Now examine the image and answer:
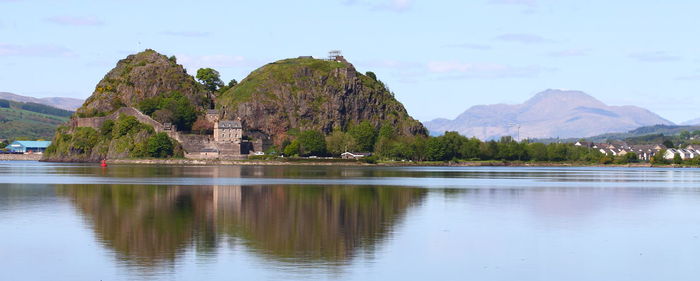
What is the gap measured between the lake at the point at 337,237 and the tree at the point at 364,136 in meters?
127

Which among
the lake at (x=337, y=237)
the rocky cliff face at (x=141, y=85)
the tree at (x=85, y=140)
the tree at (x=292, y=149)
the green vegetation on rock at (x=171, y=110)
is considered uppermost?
the rocky cliff face at (x=141, y=85)

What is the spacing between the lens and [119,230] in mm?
33375

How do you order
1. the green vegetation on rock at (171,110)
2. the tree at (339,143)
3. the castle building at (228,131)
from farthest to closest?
the green vegetation on rock at (171,110)
the tree at (339,143)
the castle building at (228,131)

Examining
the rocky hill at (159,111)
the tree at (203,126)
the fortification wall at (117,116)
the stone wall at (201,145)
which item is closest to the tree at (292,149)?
the stone wall at (201,145)

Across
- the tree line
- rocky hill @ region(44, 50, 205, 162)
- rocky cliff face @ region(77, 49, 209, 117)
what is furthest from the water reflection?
rocky cliff face @ region(77, 49, 209, 117)

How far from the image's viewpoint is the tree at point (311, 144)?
168 m

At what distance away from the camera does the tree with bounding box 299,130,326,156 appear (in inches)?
6634

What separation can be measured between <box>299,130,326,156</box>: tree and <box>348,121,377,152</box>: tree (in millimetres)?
11661

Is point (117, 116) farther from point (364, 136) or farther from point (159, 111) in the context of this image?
point (364, 136)

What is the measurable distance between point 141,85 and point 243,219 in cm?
15640

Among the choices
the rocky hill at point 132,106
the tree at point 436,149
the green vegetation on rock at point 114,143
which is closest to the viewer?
the green vegetation on rock at point 114,143

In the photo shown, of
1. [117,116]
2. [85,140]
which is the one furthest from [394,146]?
[85,140]

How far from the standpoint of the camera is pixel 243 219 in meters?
38.0

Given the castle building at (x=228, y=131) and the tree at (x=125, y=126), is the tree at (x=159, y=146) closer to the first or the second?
the tree at (x=125, y=126)
